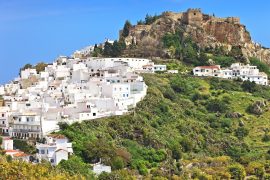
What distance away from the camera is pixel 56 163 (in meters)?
42.4

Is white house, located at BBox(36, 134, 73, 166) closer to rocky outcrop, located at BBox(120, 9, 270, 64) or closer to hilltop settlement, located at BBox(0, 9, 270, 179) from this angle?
hilltop settlement, located at BBox(0, 9, 270, 179)

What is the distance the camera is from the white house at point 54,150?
42.4 meters

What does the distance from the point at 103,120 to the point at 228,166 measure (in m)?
9.15

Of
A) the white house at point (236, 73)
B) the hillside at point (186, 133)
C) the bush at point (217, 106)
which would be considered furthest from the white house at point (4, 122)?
the white house at point (236, 73)

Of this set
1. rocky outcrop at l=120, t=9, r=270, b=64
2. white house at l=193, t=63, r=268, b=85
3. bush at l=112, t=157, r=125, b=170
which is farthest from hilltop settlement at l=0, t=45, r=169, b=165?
rocky outcrop at l=120, t=9, r=270, b=64

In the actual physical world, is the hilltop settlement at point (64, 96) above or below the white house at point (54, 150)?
above

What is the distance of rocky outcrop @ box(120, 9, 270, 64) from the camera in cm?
7762

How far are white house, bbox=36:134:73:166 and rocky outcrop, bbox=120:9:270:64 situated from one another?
3458 centimetres

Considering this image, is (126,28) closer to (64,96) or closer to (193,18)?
(193,18)

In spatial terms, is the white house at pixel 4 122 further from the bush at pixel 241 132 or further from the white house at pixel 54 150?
the bush at pixel 241 132

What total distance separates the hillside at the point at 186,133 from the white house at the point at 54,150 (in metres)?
1.02

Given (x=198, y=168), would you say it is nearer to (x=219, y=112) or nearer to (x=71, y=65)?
(x=219, y=112)

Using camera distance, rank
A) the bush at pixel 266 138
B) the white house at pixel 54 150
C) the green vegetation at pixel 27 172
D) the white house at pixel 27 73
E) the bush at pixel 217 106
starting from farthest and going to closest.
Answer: the white house at pixel 27 73 → the bush at pixel 217 106 → the bush at pixel 266 138 → the white house at pixel 54 150 → the green vegetation at pixel 27 172

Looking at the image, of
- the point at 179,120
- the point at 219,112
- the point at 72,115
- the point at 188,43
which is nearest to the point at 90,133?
the point at 72,115
